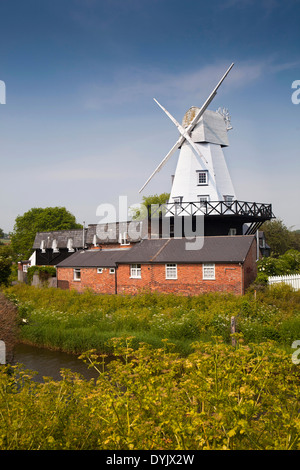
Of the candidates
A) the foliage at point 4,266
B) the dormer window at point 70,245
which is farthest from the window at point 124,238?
the foliage at point 4,266

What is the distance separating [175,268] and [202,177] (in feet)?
34.3

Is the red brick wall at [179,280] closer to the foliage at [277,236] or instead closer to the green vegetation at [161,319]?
the green vegetation at [161,319]

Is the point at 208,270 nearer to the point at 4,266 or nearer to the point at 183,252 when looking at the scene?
the point at 183,252

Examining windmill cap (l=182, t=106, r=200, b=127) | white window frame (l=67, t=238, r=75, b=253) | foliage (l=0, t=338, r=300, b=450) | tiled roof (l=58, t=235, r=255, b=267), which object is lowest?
foliage (l=0, t=338, r=300, b=450)

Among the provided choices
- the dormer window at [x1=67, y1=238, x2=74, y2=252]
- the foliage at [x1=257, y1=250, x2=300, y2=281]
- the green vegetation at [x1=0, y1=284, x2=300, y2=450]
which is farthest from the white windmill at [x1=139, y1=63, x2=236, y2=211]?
the green vegetation at [x1=0, y1=284, x2=300, y2=450]

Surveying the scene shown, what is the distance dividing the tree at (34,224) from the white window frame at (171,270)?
3878cm

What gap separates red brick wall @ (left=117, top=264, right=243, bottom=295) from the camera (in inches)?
917

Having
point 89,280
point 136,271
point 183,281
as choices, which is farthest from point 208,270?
point 89,280

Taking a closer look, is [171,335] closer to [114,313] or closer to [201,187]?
[114,313]

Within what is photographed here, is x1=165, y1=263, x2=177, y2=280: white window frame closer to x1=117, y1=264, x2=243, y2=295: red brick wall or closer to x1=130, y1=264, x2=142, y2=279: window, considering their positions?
x1=117, y1=264, x2=243, y2=295: red brick wall

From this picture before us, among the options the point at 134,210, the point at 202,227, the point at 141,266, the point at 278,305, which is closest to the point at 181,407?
the point at 278,305

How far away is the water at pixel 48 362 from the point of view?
1474 centimetres

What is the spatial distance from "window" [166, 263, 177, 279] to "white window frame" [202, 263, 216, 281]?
1996mm

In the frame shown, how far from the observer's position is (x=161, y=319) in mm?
19094
